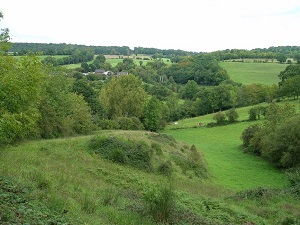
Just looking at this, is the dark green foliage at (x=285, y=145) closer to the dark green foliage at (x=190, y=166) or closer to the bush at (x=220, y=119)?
the dark green foliage at (x=190, y=166)

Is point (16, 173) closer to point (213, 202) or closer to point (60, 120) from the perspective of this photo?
point (213, 202)

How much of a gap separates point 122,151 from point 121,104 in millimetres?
39206

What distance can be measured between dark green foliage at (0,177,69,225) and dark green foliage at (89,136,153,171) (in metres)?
15.6

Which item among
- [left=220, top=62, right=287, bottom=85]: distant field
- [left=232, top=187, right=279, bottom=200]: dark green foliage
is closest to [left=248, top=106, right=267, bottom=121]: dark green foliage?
[left=220, top=62, right=287, bottom=85]: distant field

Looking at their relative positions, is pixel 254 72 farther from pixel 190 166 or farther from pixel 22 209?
pixel 22 209

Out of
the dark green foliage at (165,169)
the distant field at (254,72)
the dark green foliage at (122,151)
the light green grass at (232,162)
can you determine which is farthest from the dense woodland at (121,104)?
the distant field at (254,72)

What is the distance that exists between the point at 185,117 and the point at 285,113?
54543 mm

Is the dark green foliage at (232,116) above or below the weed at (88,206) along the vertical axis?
below

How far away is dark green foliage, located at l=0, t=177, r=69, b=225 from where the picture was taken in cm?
743


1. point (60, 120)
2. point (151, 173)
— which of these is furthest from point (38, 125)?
point (151, 173)

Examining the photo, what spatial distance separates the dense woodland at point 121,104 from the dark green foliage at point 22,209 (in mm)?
2935

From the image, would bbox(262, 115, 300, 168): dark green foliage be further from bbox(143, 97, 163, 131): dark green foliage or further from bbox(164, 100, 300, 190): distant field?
bbox(143, 97, 163, 131): dark green foliage

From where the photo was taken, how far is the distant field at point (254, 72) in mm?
132550

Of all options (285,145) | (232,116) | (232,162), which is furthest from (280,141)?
(232,116)
